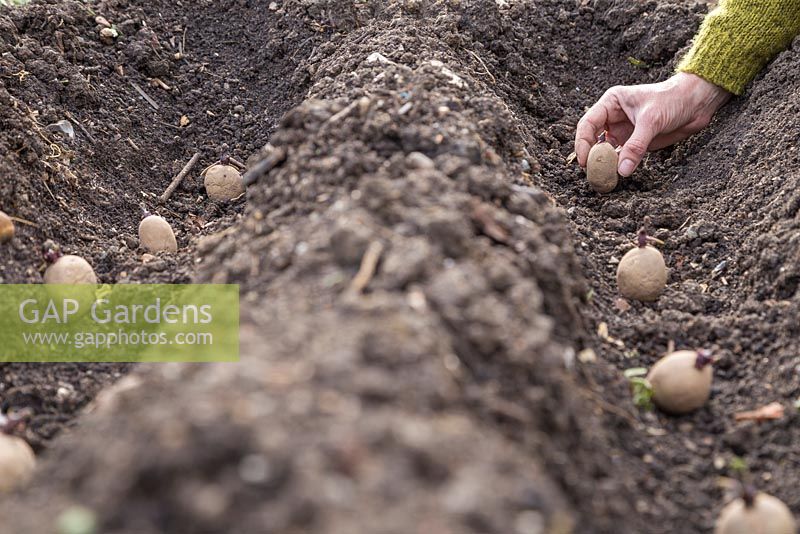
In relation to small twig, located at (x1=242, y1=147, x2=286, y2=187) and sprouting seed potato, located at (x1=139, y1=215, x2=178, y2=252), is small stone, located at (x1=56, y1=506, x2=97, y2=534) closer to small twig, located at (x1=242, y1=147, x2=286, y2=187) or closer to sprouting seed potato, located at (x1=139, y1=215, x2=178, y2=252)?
small twig, located at (x1=242, y1=147, x2=286, y2=187)

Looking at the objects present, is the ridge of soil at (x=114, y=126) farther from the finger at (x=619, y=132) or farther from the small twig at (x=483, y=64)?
the finger at (x=619, y=132)

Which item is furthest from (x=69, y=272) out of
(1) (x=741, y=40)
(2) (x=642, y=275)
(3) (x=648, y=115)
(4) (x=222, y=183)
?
(1) (x=741, y=40)

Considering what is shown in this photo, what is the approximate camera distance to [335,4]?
418 cm

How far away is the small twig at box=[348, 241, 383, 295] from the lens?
165cm

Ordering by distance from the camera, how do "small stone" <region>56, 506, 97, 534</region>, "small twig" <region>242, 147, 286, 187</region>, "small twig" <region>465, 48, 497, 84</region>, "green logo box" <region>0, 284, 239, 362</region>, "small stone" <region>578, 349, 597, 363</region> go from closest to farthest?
"small stone" <region>56, 506, 97, 534</region> < "small stone" <region>578, 349, 597, 363</region> < "green logo box" <region>0, 284, 239, 362</region> < "small twig" <region>242, 147, 286, 187</region> < "small twig" <region>465, 48, 497, 84</region>

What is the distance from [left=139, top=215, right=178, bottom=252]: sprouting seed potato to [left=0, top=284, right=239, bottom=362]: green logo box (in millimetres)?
349

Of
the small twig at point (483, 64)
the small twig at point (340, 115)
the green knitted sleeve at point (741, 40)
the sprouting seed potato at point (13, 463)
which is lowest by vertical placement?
the sprouting seed potato at point (13, 463)

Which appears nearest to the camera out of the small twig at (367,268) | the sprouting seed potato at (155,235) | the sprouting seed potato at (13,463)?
the small twig at (367,268)

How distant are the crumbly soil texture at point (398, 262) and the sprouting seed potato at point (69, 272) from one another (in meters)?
0.13

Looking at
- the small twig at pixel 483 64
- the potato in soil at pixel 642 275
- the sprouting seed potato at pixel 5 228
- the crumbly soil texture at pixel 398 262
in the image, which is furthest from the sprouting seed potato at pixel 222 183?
the potato in soil at pixel 642 275

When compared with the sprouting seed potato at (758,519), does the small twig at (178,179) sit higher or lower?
higher

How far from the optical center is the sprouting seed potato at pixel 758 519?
1684 mm

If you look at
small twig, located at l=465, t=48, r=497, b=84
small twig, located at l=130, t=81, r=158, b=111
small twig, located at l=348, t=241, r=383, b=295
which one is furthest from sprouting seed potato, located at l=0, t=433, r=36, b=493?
small twig, located at l=465, t=48, r=497, b=84

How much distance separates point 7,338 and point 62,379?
0.23 meters
